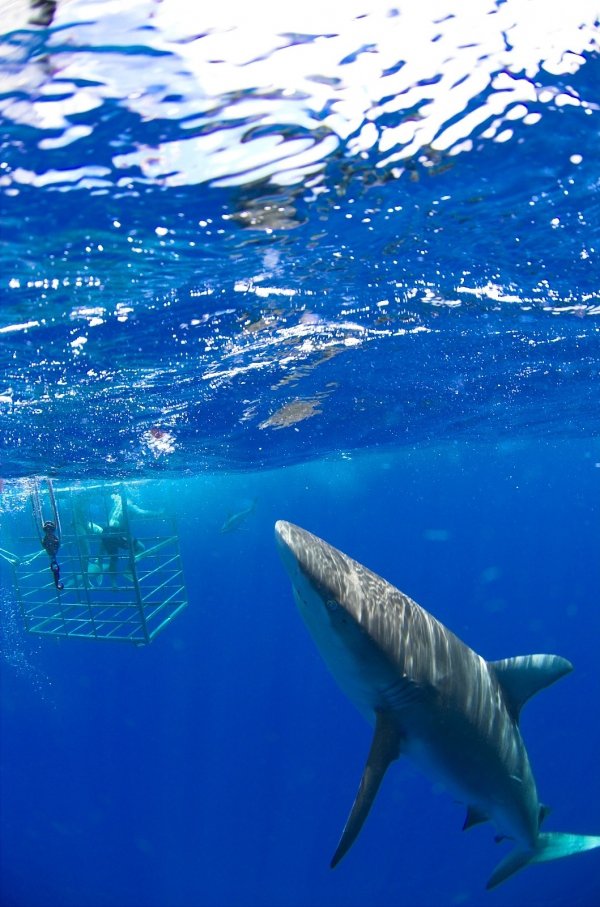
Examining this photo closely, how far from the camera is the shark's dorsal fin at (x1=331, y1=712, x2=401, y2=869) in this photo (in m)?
4.27

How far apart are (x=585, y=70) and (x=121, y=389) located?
36.6 ft

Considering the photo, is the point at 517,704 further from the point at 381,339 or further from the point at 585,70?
the point at 381,339

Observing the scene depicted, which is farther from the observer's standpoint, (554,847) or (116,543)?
(116,543)

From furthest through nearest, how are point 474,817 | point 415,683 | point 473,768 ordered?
point 474,817
point 473,768
point 415,683

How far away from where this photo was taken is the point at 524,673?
5.89 metres

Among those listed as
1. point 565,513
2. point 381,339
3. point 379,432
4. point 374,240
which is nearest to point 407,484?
point 379,432

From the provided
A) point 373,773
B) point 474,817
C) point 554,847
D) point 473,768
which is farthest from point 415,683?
point 554,847

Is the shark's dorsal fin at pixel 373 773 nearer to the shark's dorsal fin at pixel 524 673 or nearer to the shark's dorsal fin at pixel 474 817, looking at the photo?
the shark's dorsal fin at pixel 524 673

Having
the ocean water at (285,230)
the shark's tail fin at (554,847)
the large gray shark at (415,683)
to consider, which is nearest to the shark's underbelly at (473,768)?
the large gray shark at (415,683)

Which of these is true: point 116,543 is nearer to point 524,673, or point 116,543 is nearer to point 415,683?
point 524,673

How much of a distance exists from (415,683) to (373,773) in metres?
0.77

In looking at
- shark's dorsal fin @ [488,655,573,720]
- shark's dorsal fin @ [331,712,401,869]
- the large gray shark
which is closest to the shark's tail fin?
the large gray shark

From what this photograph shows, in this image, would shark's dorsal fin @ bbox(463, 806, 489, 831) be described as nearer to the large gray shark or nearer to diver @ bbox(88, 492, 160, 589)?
the large gray shark

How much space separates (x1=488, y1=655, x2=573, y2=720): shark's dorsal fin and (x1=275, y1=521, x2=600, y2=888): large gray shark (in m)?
0.01
